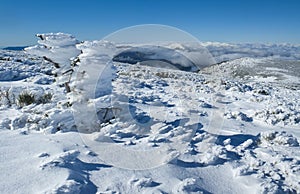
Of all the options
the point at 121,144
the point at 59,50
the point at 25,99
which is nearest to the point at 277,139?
the point at 121,144

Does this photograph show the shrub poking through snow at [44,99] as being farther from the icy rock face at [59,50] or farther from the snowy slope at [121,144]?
the icy rock face at [59,50]

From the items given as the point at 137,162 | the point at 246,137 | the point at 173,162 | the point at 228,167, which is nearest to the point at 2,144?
the point at 137,162

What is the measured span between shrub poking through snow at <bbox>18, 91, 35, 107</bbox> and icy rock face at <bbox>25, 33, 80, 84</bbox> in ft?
4.80

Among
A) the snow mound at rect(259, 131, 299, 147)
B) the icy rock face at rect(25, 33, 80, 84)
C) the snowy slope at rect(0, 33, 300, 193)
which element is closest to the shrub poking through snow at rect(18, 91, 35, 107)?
the snowy slope at rect(0, 33, 300, 193)

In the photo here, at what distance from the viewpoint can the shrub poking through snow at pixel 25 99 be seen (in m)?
6.29

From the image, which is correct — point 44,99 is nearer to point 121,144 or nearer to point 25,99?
point 25,99

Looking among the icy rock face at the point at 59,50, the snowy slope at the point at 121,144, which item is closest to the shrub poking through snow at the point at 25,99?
the snowy slope at the point at 121,144

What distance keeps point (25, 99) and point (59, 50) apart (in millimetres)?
1888

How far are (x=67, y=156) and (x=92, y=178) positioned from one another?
1.80 feet

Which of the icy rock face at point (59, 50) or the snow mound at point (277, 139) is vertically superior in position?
the icy rock face at point (59, 50)

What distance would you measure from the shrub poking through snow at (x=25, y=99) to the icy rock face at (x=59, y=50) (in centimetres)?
146

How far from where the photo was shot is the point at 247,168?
3547 mm

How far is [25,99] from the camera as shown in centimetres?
635

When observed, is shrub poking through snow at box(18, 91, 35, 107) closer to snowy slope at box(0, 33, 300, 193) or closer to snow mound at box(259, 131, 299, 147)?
snowy slope at box(0, 33, 300, 193)
